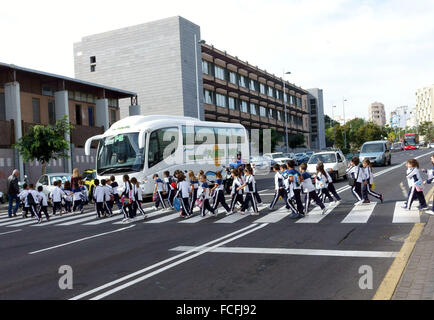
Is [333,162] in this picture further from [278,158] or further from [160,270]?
[278,158]

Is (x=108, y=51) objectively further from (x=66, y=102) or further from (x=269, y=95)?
(x=269, y=95)

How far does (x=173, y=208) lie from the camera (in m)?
17.5

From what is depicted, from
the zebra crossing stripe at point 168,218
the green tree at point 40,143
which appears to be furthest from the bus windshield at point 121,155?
the green tree at point 40,143

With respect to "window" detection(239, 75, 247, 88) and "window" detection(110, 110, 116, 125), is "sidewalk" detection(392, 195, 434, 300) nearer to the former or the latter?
"window" detection(110, 110, 116, 125)

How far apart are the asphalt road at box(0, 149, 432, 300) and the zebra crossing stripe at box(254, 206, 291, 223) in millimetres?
31

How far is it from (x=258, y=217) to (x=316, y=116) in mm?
94343

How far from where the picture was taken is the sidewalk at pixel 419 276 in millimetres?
5473

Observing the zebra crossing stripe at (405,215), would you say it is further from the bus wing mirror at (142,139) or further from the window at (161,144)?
the window at (161,144)

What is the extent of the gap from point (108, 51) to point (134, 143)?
38978 millimetres

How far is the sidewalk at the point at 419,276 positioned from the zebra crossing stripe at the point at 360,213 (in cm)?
313

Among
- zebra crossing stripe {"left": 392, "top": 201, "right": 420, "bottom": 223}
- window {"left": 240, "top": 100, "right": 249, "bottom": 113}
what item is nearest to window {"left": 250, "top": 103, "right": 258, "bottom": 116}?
window {"left": 240, "top": 100, "right": 249, "bottom": 113}

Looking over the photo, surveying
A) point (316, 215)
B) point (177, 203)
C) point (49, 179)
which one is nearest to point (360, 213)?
point (316, 215)

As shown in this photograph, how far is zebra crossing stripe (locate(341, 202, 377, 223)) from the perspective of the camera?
11.8 m
